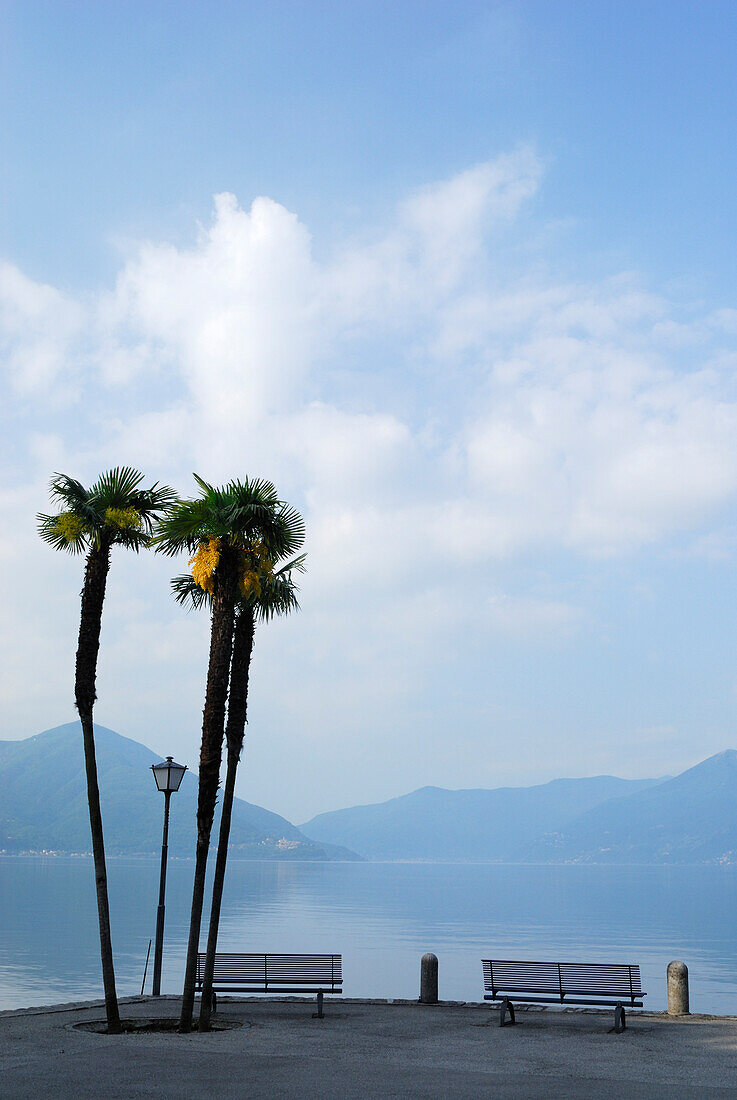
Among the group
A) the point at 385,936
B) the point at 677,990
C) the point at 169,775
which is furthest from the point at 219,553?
A: the point at 385,936

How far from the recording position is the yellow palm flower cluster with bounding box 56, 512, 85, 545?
64.3ft

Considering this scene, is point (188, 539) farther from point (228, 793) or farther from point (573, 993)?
point (573, 993)

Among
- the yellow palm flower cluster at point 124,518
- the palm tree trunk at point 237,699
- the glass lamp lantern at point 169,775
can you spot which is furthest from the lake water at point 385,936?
the yellow palm flower cluster at point 124,518

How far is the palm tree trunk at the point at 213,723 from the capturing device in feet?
61.7

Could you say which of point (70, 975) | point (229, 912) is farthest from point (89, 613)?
point (229, 912)

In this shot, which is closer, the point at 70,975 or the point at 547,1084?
the point at 547,1084

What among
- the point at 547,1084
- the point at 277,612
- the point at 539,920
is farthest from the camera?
the point at 539,920

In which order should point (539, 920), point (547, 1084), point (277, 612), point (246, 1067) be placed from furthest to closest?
point (539, 920) < point (277, 612) < point (246, 1067) < point (547, 1084)

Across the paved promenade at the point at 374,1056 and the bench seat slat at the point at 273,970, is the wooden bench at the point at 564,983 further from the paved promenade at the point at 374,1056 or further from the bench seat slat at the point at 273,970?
the bench seat slat at the point at 273,970

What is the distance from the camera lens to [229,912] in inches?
4486

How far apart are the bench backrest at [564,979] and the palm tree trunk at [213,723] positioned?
5188 millimetres

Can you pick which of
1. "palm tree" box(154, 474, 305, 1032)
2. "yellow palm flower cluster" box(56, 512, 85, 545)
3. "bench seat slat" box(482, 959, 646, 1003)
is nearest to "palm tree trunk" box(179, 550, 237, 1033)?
"palm tree" box(154, 474, 305, 1032)

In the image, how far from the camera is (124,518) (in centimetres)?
1977

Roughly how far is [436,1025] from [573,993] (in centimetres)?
268
